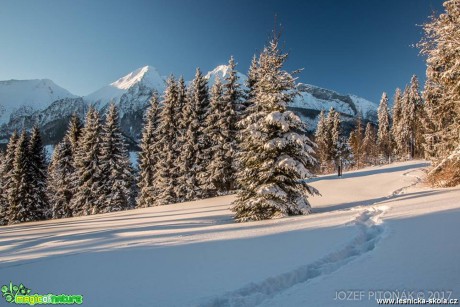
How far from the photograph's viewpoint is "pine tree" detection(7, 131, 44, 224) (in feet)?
112

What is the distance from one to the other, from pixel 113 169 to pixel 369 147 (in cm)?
6728

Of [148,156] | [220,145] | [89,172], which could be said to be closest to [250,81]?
[220,145]

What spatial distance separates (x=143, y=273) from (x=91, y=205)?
33773mm

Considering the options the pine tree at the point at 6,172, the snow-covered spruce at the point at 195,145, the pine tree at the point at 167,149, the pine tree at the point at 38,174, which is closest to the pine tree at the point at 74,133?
the pine tree at the point at 38,174

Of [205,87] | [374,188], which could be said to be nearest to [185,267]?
[374,188]

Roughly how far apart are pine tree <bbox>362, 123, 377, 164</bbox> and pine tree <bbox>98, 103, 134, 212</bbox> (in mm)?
60258

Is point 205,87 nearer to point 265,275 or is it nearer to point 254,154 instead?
point 254,154

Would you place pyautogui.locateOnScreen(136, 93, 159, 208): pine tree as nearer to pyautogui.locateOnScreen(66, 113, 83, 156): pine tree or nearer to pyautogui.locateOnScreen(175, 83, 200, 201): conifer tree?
pyautogui.locateOnScreen(175, 83, 200, 201): conifer tree

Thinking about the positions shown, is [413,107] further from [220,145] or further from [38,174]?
[38,174]

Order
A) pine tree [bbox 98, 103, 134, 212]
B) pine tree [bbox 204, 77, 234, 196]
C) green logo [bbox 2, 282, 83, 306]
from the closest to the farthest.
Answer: green logo [bbox 2, 282, 83, 306] < pine tree [bbox 204, 77, 234, 196] < pine tree [bbox 98, 103, 134, 212]

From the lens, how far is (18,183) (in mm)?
34656

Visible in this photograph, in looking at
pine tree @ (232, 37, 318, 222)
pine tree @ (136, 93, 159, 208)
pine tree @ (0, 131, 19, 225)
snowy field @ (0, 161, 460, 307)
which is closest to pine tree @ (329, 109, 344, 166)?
pine tree @ (136, 93, 159, 208)

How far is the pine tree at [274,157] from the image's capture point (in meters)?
13.6

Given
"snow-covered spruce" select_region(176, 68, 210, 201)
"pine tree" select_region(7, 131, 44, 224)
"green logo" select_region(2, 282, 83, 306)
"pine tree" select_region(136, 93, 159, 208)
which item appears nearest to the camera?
"green logo" select_region(2, 282, 83, 306)
